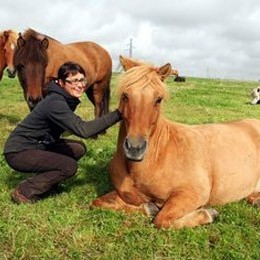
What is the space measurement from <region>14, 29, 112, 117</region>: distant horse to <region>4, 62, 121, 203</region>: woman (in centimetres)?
241

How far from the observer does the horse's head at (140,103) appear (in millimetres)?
5000

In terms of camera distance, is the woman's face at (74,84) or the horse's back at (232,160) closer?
the woman's face at (74,84)

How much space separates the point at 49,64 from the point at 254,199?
5.78 metres

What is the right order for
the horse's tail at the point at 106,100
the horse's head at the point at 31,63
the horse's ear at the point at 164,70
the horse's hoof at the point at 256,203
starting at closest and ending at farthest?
the horse's ear at the point at 164,70, the horse's hoof at the point at 256,203, the horse's head at the point at 31,63, the horse's tail at the point at 106,100

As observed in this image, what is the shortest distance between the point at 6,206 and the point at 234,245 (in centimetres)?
279

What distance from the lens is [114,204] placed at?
19.4ft

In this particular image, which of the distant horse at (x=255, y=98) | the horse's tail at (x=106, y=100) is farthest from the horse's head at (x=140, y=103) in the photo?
the distant horse at (x=255, y=98)

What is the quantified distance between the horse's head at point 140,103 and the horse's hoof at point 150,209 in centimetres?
92

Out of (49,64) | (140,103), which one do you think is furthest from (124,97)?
(49,64)

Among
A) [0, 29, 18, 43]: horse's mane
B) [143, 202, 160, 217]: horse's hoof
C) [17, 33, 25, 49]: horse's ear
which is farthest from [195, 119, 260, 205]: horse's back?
[0, 29, 18, 43]: horse's mane

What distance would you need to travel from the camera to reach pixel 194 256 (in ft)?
15.5

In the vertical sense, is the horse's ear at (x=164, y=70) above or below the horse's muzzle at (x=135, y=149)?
above

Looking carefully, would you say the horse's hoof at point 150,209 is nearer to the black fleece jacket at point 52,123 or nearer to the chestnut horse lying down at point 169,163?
the chestnut horse lying down at point 169,163

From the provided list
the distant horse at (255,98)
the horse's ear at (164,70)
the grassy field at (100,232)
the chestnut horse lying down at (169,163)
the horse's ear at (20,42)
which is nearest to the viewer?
the grassy field at (100,232)
